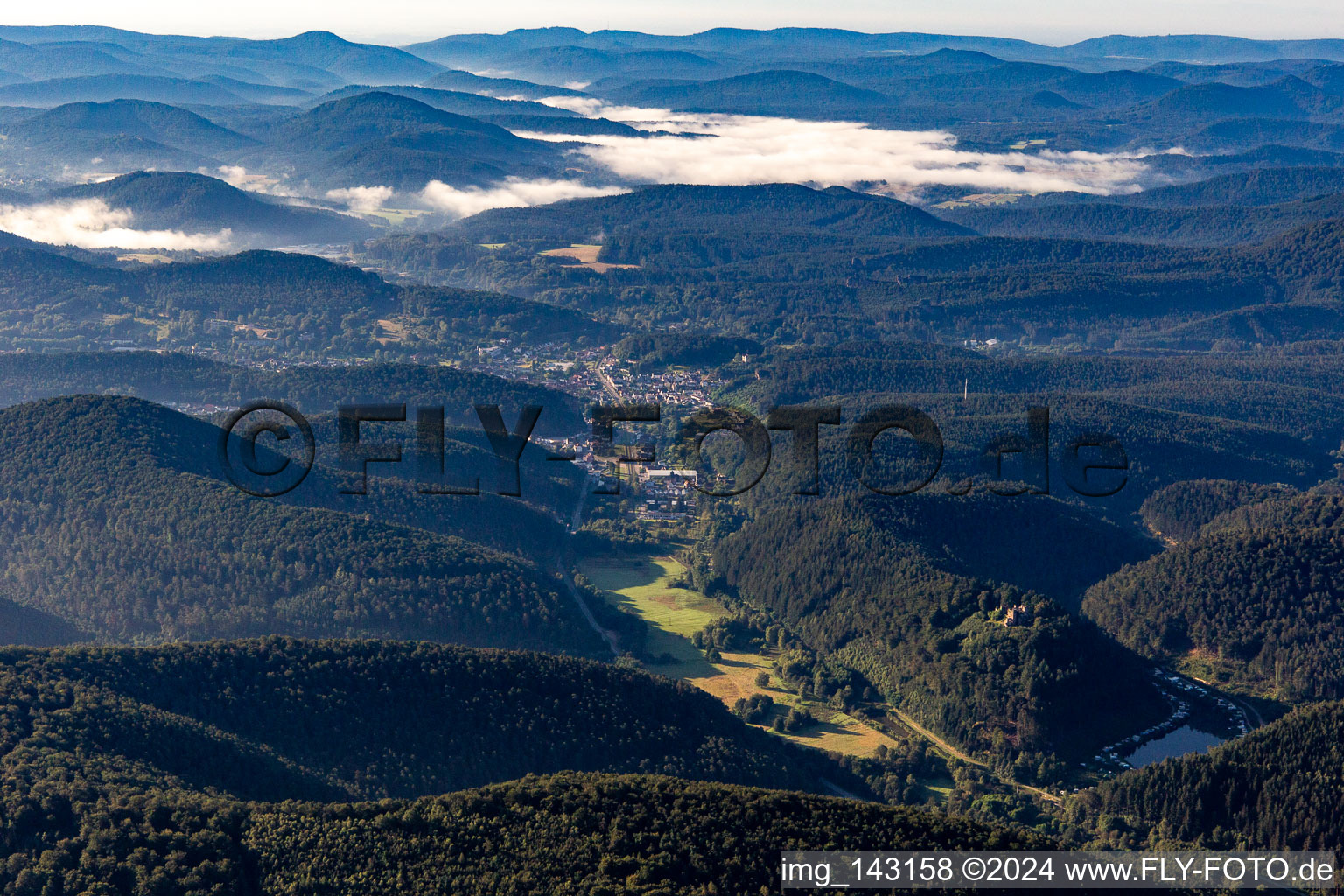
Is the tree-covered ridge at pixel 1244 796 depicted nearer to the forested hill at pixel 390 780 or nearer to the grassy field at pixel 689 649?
the forested hill at pixel 390 780

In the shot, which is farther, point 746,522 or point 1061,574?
point 746,522

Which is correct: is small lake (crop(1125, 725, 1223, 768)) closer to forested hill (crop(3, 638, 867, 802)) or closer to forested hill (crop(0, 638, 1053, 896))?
forested hill (crop(3, 638, 867, 802))

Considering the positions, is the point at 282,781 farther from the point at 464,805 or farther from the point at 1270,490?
the point at 1270,490

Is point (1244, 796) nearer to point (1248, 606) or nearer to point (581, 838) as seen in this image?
point (1248, 606)

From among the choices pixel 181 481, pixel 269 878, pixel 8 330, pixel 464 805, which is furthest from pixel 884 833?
pixel 8 330

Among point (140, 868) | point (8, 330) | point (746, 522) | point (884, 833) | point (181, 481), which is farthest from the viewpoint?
point (8, 330)

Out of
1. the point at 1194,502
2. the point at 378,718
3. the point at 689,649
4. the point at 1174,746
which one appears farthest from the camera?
the point at 1194,502

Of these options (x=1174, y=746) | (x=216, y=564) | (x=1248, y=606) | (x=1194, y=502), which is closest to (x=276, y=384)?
(x=216, y=564)
